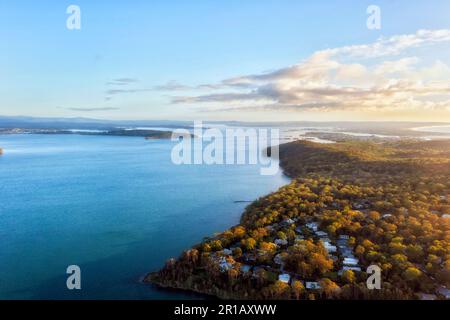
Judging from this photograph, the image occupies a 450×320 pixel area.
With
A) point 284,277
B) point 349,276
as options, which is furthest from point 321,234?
point 284,277

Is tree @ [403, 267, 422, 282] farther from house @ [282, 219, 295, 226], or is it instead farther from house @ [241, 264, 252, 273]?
house @ [282, 219, 295, 226]

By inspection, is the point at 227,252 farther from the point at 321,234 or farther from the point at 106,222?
the point at 106,222

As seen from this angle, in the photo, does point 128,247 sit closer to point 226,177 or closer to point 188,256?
point 188,256

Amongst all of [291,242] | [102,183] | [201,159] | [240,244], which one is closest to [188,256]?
[240,244]

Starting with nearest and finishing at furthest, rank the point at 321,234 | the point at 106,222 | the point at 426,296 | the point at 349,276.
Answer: the point at 426,296
the point at 349,276
the point at 321,234
the point at 106,222
